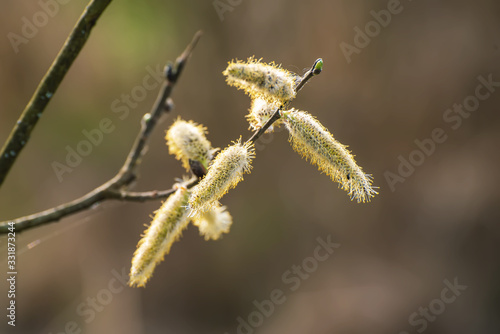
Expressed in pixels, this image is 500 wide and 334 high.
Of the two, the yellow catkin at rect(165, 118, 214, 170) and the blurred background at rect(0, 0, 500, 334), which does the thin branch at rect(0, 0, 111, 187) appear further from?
the blurred background at rect(0, 0, 500, 334)

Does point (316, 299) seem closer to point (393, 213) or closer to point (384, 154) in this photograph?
point (393, 213)

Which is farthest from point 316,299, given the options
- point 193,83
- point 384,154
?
point 193,83

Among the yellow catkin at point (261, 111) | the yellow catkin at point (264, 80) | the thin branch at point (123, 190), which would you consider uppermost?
the yellow catkin at point (264, 80)

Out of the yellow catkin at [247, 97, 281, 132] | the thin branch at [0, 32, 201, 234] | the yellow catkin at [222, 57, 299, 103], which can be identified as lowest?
the thin branch at [0, 32, 201, 234]

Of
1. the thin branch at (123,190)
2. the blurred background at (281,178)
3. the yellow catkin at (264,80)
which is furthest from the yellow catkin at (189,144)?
the blurred background at (281,178)

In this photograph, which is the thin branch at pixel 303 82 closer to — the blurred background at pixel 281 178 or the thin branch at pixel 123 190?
the thin branch at pixel 123 190

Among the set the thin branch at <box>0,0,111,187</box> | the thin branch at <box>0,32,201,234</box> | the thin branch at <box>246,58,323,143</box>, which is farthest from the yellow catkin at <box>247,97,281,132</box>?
the thin branch at <box>0,0,111,187</box>

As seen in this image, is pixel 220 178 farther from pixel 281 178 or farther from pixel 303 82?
pixel 281 178
